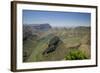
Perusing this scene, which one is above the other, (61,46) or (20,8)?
(20,8)

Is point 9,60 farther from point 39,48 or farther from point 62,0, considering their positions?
point 62,0

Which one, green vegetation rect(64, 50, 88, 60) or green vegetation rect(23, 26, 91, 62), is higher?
green vegetation rect(23, 26, 91, 62)

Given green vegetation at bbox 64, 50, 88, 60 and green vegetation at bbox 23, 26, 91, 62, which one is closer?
green vegetation at bbox 23, 26, 91, 62

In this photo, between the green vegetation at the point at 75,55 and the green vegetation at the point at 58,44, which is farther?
the green vegetation at the point at 75,55

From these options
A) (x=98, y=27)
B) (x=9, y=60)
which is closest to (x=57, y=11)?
(x=98, y=27)

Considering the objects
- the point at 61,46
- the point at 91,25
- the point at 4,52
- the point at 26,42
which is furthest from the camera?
the point at 91,25

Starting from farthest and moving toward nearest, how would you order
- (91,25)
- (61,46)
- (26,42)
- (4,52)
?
(91,25), (61,46), (26,42), (4,52)

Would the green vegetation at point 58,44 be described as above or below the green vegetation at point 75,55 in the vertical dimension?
above

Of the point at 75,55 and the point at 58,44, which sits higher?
the point at 58,44
